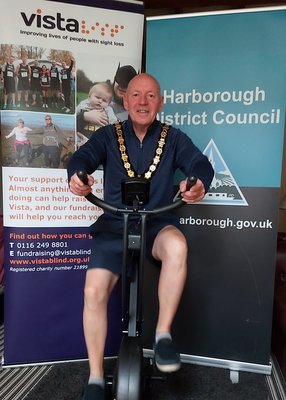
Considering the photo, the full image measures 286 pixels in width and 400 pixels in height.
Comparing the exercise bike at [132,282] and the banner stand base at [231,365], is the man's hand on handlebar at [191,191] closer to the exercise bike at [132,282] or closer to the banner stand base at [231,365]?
the exercise bike at [132,282]

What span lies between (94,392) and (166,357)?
0.37 metres

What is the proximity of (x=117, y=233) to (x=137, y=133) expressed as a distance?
1.75ft

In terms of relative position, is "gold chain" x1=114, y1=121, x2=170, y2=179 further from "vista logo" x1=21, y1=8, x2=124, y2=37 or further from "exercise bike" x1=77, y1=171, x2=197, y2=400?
"vista logo" x1=21, y1=8, x2=124, y2=37

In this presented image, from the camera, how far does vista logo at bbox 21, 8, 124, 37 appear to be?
212cm

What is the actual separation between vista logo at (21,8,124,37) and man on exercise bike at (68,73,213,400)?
612mm

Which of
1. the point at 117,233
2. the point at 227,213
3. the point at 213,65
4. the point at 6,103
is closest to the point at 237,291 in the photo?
the point at 227,213

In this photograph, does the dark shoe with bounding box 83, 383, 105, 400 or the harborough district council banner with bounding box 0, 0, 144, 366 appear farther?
the harborough district council banner with bounding box 0, 0, 144, 366

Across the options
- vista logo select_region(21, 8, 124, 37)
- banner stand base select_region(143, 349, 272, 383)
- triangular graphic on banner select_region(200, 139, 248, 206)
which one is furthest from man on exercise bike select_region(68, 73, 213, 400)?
banner stand base select_region(143, 349, 272, 383)

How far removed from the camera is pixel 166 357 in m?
1.48

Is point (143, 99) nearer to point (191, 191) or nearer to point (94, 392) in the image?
point (191, 191)

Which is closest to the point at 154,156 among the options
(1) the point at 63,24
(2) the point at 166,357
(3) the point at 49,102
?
(3) the point at 49,102

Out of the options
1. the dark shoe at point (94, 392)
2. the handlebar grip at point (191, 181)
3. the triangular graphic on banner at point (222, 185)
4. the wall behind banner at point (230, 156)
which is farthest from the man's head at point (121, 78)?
the dark shoe at point (94, 392)

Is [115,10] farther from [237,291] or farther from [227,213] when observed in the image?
[237,291]

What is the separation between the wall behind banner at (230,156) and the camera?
210 centimetres
